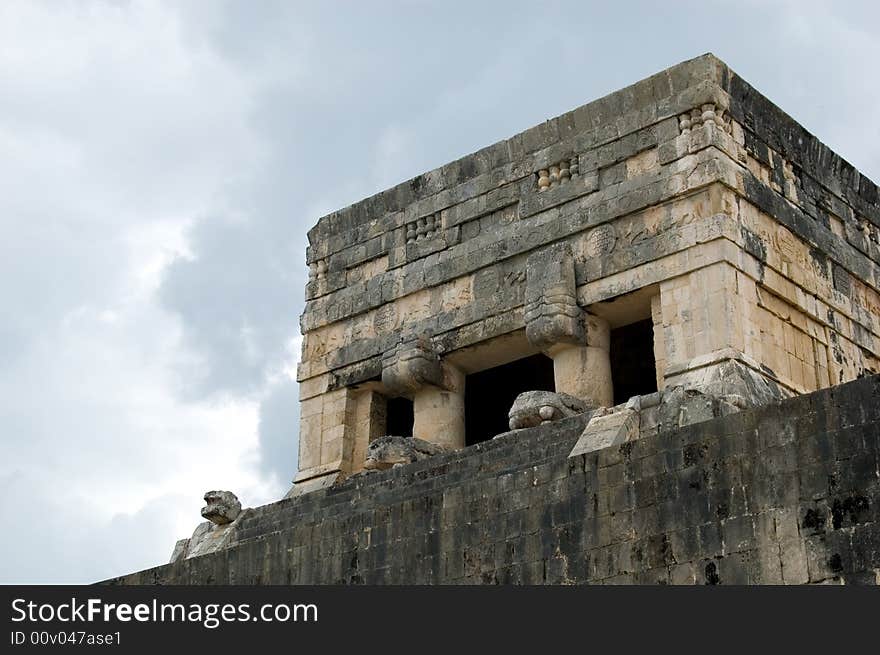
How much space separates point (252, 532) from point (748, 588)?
8.56m

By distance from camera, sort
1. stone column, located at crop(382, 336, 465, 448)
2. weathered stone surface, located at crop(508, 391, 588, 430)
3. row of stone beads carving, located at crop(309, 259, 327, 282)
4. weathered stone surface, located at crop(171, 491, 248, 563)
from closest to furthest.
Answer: weathered stone surface, located at crop(508, 391, 588, 430) < weathered stone surface, located at crop(171, 491, 248, 563) < stone column, located at crop(382, 336, 465, 448) < row of stone beads carving, located at crop(309, 259, 327, 282)

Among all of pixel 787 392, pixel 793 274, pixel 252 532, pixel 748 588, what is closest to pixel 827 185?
pixel 793 274

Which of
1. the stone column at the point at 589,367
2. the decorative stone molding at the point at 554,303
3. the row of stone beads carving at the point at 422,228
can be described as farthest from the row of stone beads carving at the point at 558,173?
the stone column at the point at 589,367

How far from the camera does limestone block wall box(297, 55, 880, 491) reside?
18.1 meters

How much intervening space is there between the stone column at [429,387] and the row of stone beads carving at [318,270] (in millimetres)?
2283

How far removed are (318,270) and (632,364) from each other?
4.64 metres

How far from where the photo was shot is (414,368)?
19984 mm

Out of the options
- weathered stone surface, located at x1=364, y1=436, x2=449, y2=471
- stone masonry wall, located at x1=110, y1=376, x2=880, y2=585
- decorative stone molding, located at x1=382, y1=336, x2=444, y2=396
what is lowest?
stone masonry wall, located at x1=110, y1=376, x2=880, y2=585

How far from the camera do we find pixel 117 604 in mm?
11641

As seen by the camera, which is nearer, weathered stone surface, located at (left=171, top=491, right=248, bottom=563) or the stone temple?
the stone temple

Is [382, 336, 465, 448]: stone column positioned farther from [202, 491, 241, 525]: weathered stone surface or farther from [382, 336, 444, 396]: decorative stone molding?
[202, 491, 241, 525]: weathered stone surface

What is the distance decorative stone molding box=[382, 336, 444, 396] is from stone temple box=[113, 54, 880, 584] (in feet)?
0.11

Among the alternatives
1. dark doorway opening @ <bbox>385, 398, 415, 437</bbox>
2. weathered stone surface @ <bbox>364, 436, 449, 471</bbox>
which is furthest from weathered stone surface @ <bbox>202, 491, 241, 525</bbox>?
dark doorway opening @ <bbox>385, 398, 415, 437</bbox>

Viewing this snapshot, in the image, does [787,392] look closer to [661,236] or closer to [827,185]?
[661,236]
